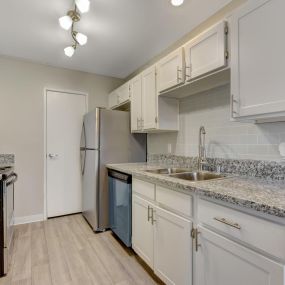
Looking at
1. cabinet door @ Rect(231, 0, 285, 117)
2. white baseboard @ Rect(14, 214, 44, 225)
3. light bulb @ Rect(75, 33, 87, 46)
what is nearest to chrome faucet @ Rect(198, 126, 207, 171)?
cabinet door @ Rect(231, 0, 285, 117)

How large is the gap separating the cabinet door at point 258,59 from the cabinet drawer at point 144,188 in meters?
0.89

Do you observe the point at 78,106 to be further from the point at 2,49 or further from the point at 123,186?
the point at 123,186

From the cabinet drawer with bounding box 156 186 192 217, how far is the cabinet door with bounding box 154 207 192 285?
0.19ft

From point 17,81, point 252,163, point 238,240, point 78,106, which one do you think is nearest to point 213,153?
point 252,163

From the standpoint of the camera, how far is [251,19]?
1273mm

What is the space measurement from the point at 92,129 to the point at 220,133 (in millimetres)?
1609

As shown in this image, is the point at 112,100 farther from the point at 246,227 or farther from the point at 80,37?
the point at 246,227

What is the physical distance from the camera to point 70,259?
2.02m

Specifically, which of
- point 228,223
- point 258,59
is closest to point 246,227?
→ point 228,223

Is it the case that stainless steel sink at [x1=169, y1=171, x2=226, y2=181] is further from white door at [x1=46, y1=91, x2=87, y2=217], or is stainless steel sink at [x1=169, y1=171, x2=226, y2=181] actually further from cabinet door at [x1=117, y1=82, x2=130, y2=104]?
white door at [x1=46, y1=91, x2=87, y2=217]

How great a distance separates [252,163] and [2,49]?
10.5 ft

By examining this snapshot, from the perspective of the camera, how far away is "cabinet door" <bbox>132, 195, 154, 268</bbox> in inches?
69.0

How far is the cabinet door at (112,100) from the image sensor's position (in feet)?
10.9

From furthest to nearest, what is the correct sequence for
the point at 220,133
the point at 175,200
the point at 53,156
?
the point at 53,156 → the point at 220,133 → the point at 175,200
